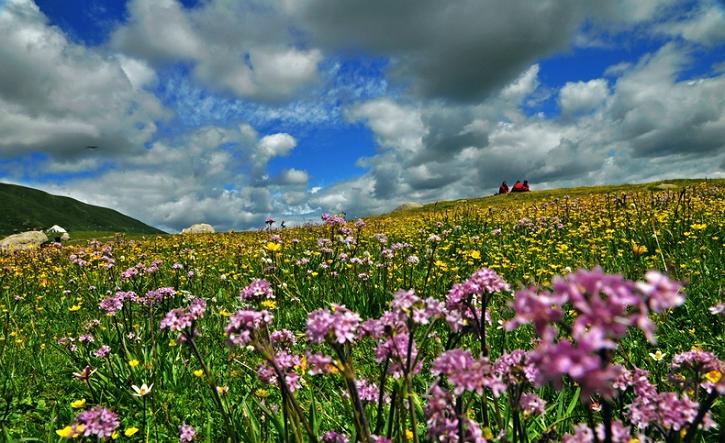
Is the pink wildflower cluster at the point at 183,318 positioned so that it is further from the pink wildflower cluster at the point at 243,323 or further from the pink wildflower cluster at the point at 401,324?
the pink wildflower cluster at the point at 401,324

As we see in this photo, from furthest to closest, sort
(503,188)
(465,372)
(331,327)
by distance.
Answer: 1. (503,188)
2. (331,327)
3. (465,372)

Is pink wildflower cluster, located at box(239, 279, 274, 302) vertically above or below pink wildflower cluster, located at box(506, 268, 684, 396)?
below

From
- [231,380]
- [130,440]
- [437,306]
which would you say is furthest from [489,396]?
[130,440]

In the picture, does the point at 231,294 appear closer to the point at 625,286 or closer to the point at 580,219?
the point at 625,286

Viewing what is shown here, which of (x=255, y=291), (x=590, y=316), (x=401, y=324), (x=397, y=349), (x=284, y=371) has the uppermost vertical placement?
(x=590, y=316)

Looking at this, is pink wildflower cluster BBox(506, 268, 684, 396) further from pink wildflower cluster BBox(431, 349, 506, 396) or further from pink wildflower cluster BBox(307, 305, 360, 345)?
pink wildflower cluster BBox(307, 305, 360, 345)

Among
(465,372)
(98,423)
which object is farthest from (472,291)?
(98,423)

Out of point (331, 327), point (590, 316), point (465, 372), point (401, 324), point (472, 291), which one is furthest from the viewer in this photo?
point (472, 291)

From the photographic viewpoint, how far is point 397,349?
2139 millimetres

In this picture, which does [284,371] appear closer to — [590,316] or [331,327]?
[331,327]

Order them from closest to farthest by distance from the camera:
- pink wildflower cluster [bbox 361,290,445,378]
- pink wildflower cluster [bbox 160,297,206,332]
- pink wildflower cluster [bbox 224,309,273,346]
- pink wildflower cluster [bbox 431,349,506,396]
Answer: pink wildflower cluster [bbox 431,349,506,396] → pink wildflower cluster [bbox 361,290,445,378] → pink wildflower cluster [bbox 224,309,273,346] → pink wildflower cluster [bbox 160,297,206,332]

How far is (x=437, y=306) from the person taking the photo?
199 cm

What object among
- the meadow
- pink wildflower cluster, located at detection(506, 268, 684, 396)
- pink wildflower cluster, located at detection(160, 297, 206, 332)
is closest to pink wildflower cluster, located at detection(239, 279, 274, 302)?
the meadow

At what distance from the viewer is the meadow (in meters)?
1.70
